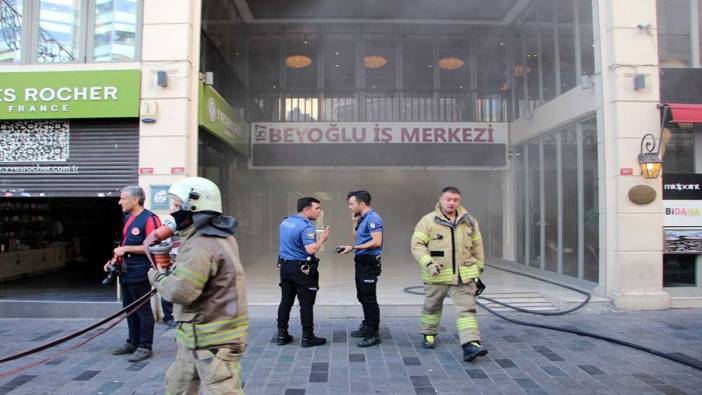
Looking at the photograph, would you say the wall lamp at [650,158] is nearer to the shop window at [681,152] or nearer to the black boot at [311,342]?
the shop window at [681,152]

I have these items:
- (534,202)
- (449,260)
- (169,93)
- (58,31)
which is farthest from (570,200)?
(58,31)

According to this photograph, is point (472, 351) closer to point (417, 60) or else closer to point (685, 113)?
point (685, 113)

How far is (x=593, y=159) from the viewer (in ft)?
20.7

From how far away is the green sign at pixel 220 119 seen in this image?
5.87m

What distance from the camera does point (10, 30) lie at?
18.6ft

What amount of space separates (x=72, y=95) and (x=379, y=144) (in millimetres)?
5617

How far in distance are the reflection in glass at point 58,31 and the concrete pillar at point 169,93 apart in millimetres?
971

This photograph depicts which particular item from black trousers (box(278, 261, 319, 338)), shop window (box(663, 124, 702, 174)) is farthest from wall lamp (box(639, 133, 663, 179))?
black trousers (box(278, 261, 319, 338))

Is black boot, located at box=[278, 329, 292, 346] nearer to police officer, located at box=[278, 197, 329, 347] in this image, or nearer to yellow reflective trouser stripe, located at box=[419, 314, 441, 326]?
police officer, located at box=[278, 197, 329, 347]

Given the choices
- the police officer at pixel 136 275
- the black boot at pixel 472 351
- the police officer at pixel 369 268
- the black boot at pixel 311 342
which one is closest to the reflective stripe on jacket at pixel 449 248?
the police officer at pixel 369 268

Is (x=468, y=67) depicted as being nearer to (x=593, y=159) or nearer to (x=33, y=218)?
(x=593, y=159)

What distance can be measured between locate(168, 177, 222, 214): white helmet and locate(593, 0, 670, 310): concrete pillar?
5.13 m

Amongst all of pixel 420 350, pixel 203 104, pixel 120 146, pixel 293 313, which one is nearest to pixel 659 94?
pixel 420 350

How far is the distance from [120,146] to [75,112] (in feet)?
2.04
